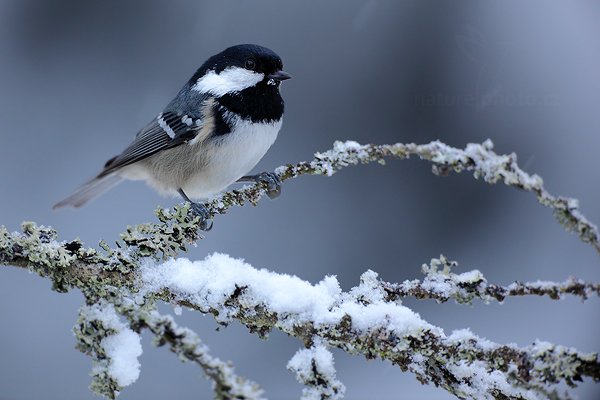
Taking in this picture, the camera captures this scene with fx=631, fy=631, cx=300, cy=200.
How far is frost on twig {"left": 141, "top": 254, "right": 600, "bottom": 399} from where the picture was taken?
82 cm

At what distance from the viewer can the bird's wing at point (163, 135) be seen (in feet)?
6.77

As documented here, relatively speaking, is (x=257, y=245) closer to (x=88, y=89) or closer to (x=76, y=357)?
(x=76, y=357)

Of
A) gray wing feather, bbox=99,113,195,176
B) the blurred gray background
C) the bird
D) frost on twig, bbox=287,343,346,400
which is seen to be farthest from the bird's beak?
frost on twig, bbox=287,343,346,400

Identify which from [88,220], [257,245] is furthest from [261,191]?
[88,220]

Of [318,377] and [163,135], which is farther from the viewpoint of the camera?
[163,135]

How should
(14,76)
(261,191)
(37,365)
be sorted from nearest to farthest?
(261,191) < (37,365) < (14,76)

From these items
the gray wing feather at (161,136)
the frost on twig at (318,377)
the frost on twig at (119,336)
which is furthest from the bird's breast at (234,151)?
the frost on twig at (318,377)

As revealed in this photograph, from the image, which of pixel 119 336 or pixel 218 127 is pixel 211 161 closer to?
pixel 218 127

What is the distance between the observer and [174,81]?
2.90 m

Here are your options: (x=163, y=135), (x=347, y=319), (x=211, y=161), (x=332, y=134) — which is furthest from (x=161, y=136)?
(x=347, y=319)

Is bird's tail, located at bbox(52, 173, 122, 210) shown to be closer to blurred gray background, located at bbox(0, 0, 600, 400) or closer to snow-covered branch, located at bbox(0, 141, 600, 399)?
blurred gray background, located at bbox(0, 0, 600, 400)

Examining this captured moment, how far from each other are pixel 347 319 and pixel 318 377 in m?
0.09

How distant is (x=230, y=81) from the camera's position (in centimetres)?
207

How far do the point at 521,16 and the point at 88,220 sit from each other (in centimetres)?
212
